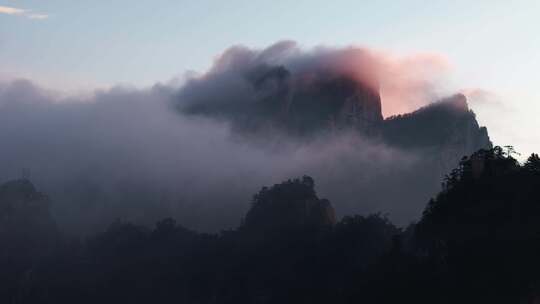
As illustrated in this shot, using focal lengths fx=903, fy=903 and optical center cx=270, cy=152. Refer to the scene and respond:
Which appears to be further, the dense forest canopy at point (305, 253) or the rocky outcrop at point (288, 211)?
the rocky outcrop at point (288, 211)

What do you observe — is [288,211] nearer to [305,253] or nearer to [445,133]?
[305,253]

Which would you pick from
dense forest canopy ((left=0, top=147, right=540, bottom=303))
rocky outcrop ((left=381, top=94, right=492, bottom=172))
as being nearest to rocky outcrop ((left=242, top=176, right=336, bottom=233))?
dense forest canopy ((left=0, top=147, right=540, bottom=303))

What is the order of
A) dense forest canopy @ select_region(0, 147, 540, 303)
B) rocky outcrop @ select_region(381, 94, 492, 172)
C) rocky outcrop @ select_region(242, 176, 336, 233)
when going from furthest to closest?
rocky outcrop @ select_region(381, 94, 492, 172) → rocky outcrop @ select_region(242, 176, 336, 233) → dense forest canopy @ select_region(0, 147, 540, 303)

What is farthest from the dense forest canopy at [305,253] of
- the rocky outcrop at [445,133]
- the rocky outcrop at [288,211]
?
the rocky outcrop at [445,133]

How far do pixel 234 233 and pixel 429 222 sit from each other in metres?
57.3

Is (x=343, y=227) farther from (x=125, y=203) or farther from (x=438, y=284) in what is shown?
(x=125, y=203)

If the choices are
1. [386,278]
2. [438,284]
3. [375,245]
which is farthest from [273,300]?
[438,284]

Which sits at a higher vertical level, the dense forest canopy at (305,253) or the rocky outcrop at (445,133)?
the rocky outcrop at (445,133)

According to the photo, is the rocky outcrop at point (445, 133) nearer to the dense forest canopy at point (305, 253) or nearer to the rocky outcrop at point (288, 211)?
the dense forest canopy at point (305, 253)

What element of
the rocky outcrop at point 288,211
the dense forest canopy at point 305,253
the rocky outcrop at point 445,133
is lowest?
the dense forest canopy at point 305,253

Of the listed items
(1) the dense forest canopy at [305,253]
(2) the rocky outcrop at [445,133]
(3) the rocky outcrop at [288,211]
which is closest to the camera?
(1) the dense forest canopy at [305,253]

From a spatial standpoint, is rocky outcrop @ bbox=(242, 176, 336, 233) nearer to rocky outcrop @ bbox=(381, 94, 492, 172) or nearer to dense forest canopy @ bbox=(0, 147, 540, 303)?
dense forest canopy @ bbox=(0, 147, 540, 303)

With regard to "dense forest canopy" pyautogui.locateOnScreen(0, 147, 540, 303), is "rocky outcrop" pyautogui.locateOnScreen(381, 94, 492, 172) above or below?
above

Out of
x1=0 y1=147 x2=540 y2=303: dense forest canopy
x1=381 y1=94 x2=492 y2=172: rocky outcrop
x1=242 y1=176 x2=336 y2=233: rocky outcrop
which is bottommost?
x1=0 y1=147 x2=540 y2=303: dense forest canopy
